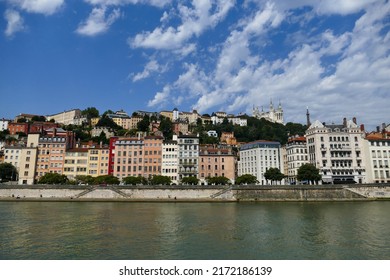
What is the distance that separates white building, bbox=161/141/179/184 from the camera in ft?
265

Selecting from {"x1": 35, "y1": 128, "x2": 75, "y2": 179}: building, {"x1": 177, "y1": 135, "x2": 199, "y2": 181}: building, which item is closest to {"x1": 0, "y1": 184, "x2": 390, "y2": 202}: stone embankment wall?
{"x1": 177, "y1": 135, "x2": 199, "y2": 181}: building

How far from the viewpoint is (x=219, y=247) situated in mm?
21203

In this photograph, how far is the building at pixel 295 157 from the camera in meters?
81.3

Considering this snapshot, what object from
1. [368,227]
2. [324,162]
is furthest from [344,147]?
[368,227]

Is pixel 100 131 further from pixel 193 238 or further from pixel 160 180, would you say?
pixel 193 238

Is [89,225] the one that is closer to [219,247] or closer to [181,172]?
[219,247]

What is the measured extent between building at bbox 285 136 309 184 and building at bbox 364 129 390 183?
1391 centimetres

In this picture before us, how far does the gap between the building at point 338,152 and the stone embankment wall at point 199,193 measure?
37.2ft

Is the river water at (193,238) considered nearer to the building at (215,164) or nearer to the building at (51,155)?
the building at (215,164)

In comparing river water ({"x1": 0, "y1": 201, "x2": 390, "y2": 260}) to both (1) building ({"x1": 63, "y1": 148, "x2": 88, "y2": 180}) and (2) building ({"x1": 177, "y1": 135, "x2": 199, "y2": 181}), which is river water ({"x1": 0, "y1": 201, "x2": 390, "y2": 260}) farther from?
(1) building ({"x1": 63, "y1": 148, "x2": 88, "y2": 180})

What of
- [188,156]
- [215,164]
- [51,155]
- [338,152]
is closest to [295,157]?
[338,152]

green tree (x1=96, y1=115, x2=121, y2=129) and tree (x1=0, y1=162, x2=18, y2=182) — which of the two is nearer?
tree (x1=0, y1=162, x2=18, y2=182)

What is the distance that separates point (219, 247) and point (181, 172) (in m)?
58.9

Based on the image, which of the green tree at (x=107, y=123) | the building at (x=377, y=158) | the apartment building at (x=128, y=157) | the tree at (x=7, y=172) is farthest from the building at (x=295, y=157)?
the green tree at (x=107, y=123)
